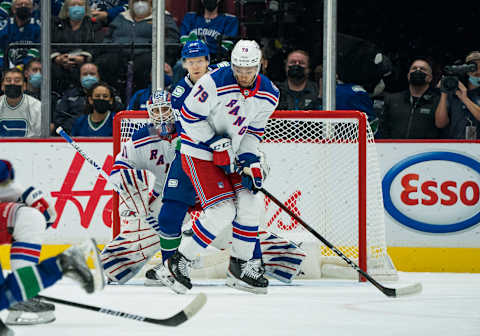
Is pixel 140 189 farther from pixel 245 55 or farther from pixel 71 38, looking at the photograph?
pixel 71 38

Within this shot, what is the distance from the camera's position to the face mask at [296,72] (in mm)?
5203

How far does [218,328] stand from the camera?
9.57 feet

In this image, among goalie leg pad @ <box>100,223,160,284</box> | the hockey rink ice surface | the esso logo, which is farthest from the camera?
the esso logo

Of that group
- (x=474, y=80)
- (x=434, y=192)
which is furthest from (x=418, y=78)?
(x=434, y=192)

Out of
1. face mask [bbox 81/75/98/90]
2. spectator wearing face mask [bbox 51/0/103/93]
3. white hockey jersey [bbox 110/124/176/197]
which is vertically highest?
spectator wearing face mask [bbox 51/0/103/93]

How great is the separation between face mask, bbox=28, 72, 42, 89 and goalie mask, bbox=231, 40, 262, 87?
188 cm

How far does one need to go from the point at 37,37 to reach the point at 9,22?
0.22 meters

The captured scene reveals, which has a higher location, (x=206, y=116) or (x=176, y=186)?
(x=206, y=116)

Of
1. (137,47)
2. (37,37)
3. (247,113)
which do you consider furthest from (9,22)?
(247,113)

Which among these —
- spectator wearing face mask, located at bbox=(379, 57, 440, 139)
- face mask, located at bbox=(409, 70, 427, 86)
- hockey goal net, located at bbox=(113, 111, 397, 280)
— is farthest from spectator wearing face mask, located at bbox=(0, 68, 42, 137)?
face mask, located at bbox=(409, 70, 427, 86)

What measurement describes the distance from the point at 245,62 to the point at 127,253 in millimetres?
1166

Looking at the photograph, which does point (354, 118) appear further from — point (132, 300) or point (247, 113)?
point (132, 300)

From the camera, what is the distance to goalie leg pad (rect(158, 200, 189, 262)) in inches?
164

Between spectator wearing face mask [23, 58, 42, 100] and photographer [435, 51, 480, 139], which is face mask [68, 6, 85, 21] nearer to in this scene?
spectator wearing face mask [23, 58, 42, 100]
